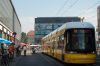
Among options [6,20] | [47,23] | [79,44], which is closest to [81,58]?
[79,44]

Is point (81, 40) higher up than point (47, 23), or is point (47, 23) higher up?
point (47, 23)

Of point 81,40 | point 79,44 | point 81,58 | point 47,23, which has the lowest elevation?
point 81,58

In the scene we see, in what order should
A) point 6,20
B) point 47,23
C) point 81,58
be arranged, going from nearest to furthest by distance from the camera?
point 81,58 → point 6,20 → point 47,23

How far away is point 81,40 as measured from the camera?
27.4 metres

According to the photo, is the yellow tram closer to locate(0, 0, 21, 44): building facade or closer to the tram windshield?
the tram windshield

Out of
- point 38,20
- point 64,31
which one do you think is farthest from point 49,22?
point 64,31

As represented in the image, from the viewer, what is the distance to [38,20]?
182375mm

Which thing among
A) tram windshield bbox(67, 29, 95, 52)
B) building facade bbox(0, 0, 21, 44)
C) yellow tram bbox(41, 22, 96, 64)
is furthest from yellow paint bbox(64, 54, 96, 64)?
building facade bbox(0, 0, 21, 44)

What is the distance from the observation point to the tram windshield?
27.3m

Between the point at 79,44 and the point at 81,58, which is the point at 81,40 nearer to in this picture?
the point at 79,44

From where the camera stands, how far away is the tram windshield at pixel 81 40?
1075 inches

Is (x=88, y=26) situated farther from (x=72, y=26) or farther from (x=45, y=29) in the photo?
(x=45, y=29)

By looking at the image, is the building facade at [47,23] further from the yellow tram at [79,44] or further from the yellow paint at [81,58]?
the yellow paint at [81,58]

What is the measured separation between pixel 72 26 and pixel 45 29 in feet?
472
